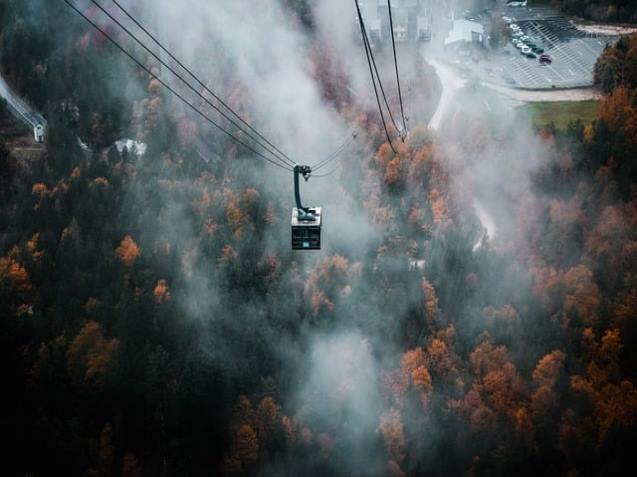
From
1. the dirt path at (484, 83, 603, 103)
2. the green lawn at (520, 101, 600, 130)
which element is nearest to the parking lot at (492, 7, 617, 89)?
the dirt path at (484, 83, 603, 103)

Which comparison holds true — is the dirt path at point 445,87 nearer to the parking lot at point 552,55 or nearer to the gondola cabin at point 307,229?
the parking lot at point 552,55

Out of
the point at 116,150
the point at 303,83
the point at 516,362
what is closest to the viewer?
the point at 516,362

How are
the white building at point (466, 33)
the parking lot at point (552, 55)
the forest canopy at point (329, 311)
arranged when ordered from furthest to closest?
the white building at point (466, 33)
the parking lot at point (552, 55)
the forest canopy at point (329, 311)

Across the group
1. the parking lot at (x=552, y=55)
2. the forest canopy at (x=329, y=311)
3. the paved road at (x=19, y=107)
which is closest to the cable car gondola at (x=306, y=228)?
the forest canopy at (x=329, y=311)

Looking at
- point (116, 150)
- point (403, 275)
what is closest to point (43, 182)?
point (116, 150)

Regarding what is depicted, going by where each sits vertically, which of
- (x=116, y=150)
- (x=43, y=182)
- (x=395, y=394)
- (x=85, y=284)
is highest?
(x=116, y=150)

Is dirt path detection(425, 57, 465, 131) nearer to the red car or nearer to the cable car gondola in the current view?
the red car

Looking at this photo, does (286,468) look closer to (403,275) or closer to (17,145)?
(403,275)
